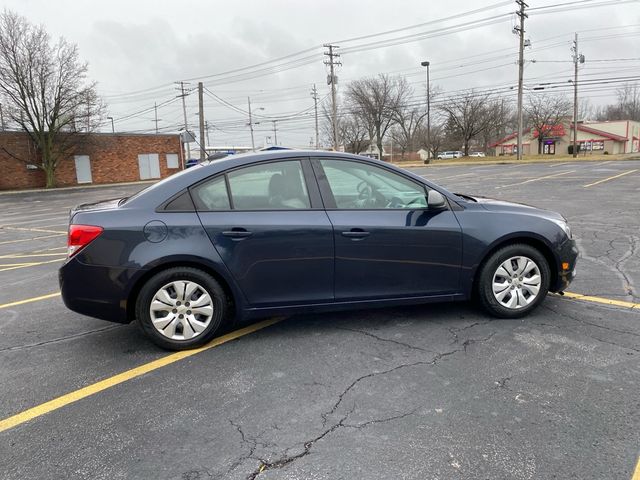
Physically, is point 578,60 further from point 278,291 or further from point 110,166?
point 278,291

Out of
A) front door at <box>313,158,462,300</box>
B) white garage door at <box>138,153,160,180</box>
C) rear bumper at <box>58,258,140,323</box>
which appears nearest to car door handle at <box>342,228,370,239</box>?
front door at <box>313,158,462,300</box>

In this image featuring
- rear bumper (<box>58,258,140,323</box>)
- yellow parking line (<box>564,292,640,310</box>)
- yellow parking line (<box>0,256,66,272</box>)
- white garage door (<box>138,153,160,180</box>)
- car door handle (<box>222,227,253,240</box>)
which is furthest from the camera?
white garage door (<box>138,153,160,180</box>)

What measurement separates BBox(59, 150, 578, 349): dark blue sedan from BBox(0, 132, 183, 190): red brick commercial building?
35.6 meters

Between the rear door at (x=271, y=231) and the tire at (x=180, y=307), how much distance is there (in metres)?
0.25

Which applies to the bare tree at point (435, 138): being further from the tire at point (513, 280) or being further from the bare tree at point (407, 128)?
the tire at point (513, 280)

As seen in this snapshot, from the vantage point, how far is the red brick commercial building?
33281mm

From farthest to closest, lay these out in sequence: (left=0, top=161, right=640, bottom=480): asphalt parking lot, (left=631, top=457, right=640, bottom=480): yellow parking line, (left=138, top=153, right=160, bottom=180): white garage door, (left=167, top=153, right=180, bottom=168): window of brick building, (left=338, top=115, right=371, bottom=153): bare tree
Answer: (left=338, top=115, right=371, bottom=153): bare tree < (left=167, top=153, right=180, bottom=168): window of brick building < (left=138, top=153, right=160, bottom=180): white garage door < (left=0, top=161, right=640, bottom=480): asphalt parking lot < (left=631, top=457, right=640, bottom=480): yellow parking line

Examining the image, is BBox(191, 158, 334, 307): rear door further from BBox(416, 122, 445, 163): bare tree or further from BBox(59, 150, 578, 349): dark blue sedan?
BBox(416, 122, 445, 163): bare tree

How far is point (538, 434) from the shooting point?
2625 millimetres

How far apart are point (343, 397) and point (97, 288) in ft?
6.67

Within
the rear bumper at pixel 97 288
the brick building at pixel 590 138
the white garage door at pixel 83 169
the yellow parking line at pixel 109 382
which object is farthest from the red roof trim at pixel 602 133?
the rear bumper at pixel 97 288

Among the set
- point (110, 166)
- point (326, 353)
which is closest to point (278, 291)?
point (326, 353)

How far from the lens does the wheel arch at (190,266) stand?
3629 millimetres

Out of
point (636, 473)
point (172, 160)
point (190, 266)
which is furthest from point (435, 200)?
point (172, 160)
